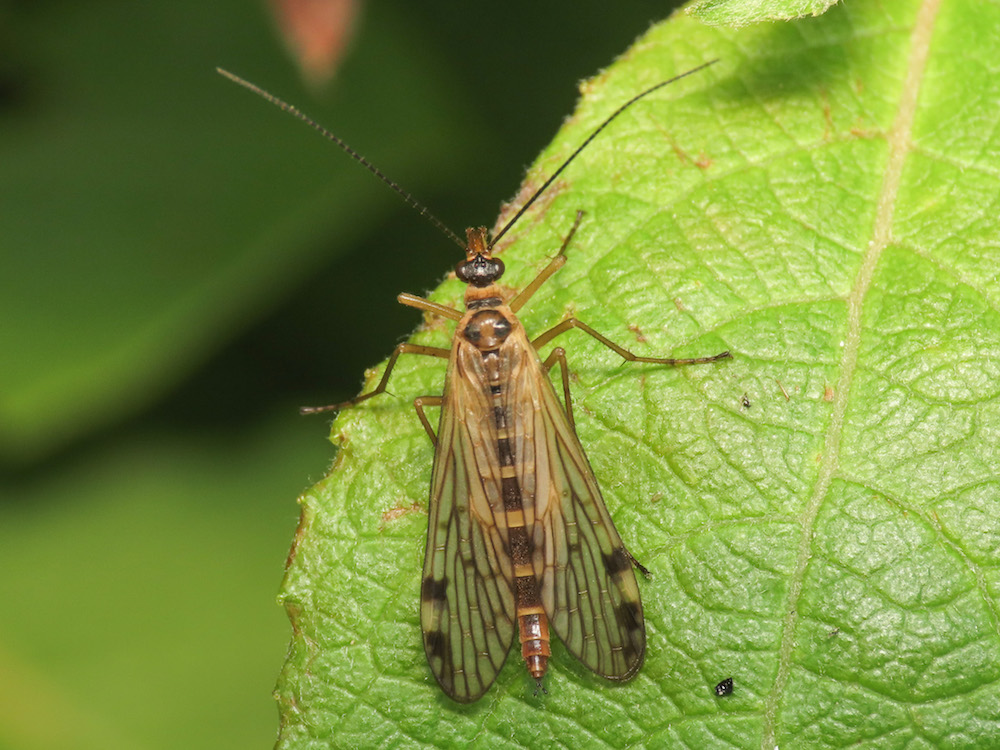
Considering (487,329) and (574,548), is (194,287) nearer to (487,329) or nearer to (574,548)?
(487,329)

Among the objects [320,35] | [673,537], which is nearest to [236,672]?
[673,537]

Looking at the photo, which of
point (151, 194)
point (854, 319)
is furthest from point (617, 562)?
point (151, 194)

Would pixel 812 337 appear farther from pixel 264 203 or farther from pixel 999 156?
pixel 264 203

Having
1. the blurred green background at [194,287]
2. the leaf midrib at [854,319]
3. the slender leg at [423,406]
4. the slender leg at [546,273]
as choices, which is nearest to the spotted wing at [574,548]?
the slender leg at [546,273]

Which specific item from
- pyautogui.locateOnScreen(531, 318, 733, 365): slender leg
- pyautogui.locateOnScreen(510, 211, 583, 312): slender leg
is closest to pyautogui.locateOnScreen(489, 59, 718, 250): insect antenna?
pyautogui.locateOnScreen(510, 211, 583, 312): slender leg

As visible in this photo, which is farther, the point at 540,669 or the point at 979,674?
the point at 540,669
